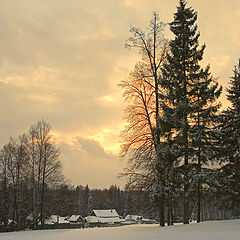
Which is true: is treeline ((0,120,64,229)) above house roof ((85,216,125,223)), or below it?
above

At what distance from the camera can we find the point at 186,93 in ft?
58.7

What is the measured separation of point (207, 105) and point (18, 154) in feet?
85.2

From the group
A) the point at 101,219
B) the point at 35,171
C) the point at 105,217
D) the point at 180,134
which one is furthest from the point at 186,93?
the point at 105,217

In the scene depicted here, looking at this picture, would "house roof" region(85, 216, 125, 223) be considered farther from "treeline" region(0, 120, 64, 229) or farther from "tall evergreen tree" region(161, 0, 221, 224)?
"tall evergreen tree" region(161, 0, 221, 224)

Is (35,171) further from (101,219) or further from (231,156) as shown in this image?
(101,219)

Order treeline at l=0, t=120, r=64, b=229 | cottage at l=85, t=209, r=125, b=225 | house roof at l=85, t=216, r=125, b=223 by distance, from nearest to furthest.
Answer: treeline at l=0, t=120, r=64, b=229
house roof at l=85, t=216, r=125, b=223
cottage at l=85, t=209, r=125, b=225

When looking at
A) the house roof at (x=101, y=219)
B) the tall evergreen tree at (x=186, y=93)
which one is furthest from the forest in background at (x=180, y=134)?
the house roof at (x=101, y=219)

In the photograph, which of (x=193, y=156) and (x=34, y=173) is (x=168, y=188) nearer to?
(x=193, y=156)

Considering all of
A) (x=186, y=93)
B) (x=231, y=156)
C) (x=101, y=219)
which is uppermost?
(x=186, y=93)

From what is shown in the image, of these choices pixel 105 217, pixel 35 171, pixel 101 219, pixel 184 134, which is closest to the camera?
pixel 184 134

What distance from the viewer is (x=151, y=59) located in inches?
806

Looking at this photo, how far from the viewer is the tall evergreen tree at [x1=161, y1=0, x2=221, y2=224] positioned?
1708 centimetres

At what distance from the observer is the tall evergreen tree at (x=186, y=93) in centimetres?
1708

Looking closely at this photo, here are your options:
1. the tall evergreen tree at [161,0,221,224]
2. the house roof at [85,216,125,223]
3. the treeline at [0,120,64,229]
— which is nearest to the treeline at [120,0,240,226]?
the tall evergreen tree at [161,0,221,224]
